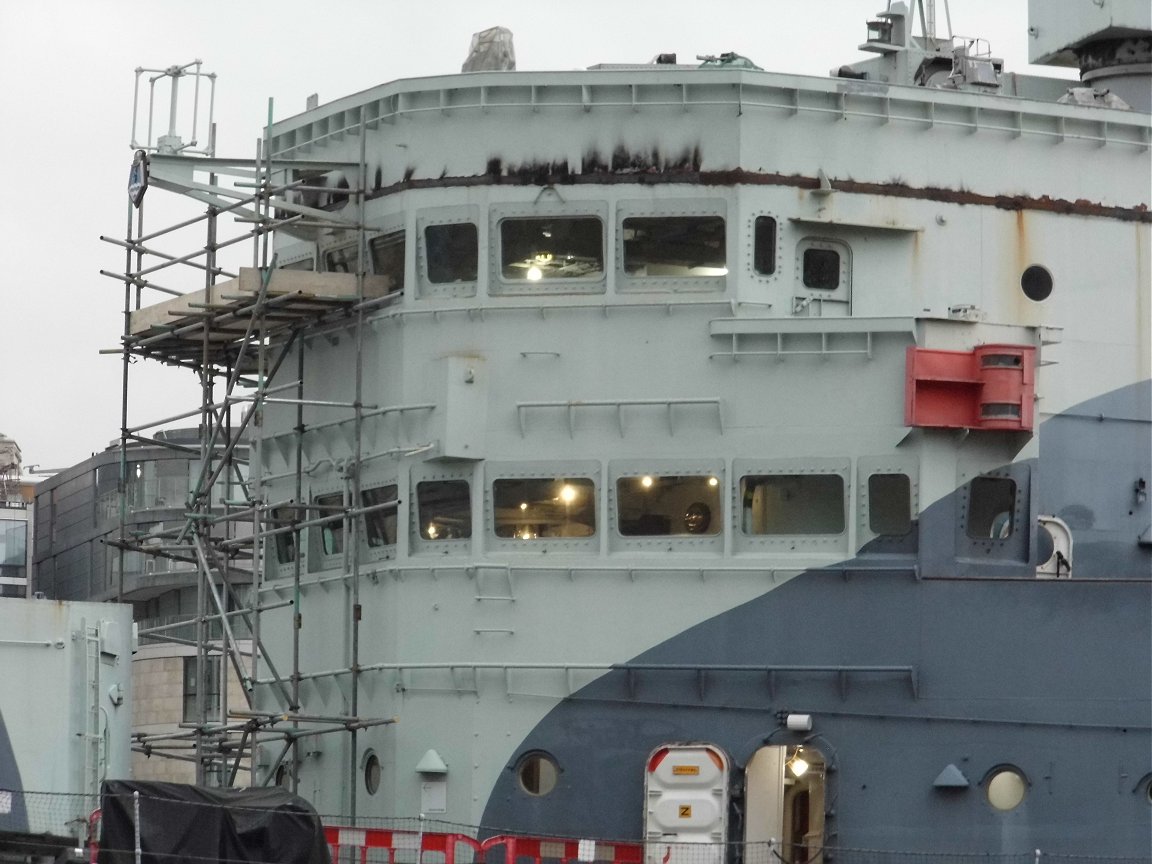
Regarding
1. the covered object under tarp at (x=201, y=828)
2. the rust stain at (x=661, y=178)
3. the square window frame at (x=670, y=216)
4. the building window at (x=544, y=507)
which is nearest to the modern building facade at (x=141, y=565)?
the building window at (x=544, y=507)

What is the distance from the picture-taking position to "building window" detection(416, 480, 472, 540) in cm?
2580

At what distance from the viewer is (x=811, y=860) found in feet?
79.5

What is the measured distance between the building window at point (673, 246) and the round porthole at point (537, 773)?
584cm

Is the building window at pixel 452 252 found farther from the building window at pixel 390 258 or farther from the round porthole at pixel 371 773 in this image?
the round porthole at pixel 371 773

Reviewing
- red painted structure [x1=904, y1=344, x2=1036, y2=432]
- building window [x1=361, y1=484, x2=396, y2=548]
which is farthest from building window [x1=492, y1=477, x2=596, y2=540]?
red painted structure [x1=904, y1=344, x2=1036, y2=432]

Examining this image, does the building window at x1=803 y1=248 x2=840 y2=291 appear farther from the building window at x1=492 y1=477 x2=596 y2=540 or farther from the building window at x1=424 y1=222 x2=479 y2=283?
the building window at x1=424 y1=222 x2=479 y2=283

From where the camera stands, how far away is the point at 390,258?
1072 inches

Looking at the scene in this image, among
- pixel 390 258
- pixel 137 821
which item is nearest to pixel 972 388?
pixel 390 258

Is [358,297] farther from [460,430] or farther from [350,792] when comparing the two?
[350,792]

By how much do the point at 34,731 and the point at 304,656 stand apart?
3649 mm

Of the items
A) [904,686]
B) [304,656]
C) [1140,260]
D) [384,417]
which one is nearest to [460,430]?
[384,417]

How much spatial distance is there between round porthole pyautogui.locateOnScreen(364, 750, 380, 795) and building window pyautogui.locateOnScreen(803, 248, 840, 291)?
773cm

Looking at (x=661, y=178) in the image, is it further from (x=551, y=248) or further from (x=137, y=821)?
(x=137, y=821)

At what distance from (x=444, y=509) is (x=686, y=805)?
4.59m
